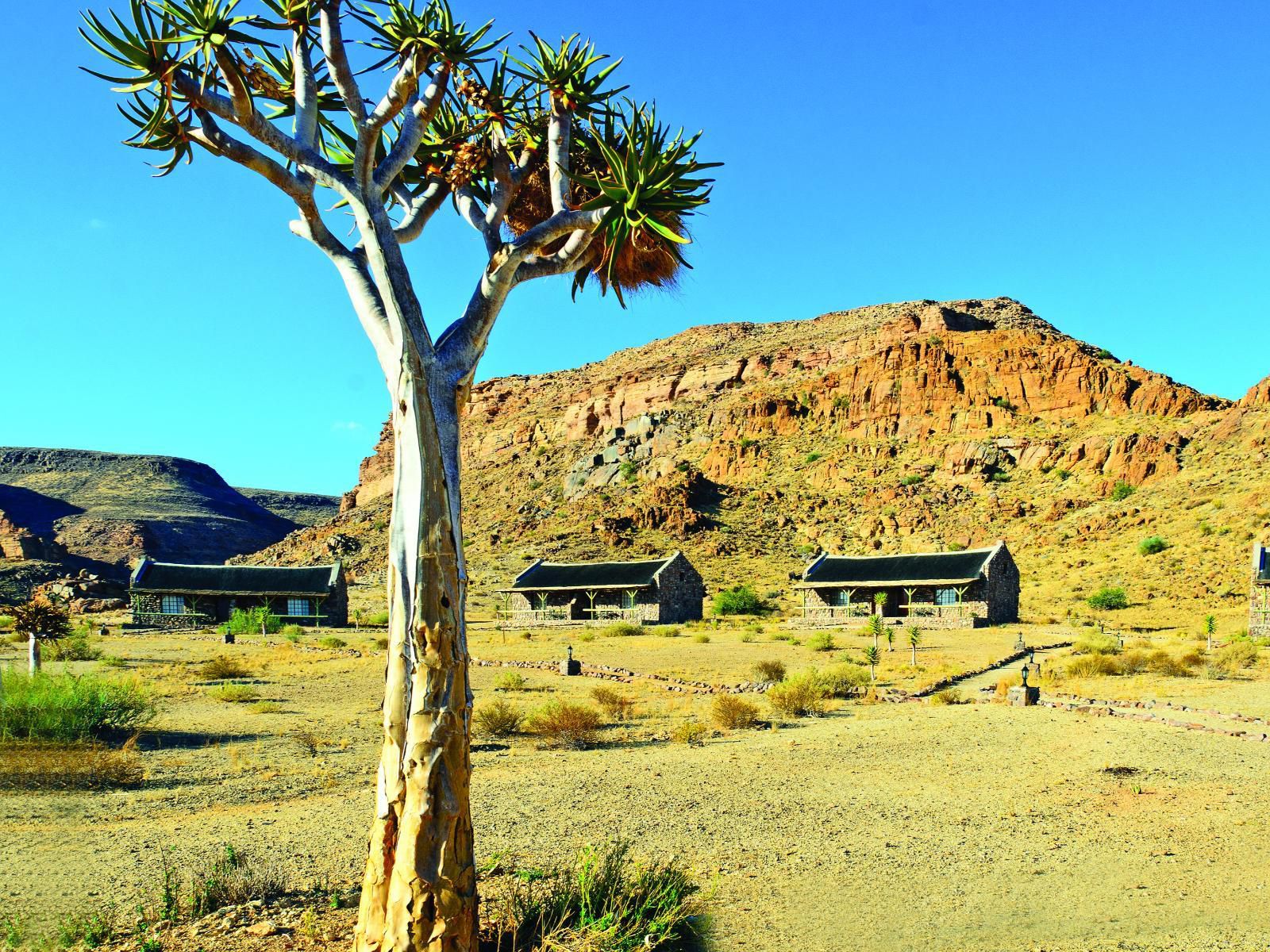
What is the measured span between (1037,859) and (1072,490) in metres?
70.8

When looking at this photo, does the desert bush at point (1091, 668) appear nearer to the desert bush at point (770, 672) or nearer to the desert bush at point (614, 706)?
the desert bush at point (770, 672)

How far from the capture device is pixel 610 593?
165ft

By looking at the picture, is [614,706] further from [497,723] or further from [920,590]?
[920,590]

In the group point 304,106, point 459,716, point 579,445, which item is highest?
point 579,445

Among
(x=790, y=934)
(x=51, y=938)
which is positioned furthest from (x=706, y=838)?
(x=51, y=938)

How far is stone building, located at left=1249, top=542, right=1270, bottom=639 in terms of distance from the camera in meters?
36.8

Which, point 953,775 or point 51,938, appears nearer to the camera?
point 51,938

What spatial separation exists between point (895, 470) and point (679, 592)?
42.8m

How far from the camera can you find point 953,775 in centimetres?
1261

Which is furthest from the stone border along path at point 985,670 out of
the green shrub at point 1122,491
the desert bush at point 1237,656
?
the green shrub at point 1122,491

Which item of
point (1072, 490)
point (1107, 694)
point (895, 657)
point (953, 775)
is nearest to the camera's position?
point (953, 775)

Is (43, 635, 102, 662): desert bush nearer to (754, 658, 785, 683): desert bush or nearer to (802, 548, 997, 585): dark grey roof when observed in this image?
(754, 658, 785, 683): desert bush

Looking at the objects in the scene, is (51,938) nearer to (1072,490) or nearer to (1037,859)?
(1037,859)

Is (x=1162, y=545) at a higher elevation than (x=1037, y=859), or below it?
higher
